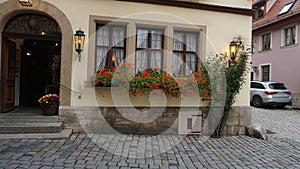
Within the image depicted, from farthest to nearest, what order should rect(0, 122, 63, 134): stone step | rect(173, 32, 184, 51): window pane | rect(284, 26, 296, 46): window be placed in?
rect(284, 26, 296, 46): window
rect(173, 32, 184, 51): window pane
rect(0, 122, 63, 134): stone step

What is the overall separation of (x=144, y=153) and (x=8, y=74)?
4350 millimetres

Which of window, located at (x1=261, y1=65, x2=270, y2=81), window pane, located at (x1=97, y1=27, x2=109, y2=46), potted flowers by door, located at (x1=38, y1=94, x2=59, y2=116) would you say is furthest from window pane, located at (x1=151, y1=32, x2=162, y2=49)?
window, located at (x1=261, y1=65, x2=270, y2=81)

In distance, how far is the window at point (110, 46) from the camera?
5.73 metres

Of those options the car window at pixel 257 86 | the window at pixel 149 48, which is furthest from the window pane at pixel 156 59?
the car window at pixel 257 86

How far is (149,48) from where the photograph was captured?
19.7ft

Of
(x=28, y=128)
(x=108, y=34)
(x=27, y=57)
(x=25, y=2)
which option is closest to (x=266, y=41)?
(x=108, y=34)

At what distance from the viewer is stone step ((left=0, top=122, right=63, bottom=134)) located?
15.9 ft

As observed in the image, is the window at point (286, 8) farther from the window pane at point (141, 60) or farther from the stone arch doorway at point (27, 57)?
the stone arch doorway at point (27, 57)

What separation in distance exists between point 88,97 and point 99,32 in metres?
1.73

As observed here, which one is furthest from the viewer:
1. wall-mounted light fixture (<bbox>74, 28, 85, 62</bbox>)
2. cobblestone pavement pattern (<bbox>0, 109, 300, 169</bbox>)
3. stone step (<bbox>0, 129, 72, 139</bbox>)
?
wall-mounted light fixture (<bbox>74, 28, 85, 62</bbox>)

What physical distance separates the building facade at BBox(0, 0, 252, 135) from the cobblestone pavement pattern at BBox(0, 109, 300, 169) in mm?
1011

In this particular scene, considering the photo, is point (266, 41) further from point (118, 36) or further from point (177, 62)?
point (118, 36)

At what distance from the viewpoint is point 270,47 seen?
15172 millimetres

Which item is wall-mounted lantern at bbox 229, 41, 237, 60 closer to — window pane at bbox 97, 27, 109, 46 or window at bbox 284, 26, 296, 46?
window pane at bbox 97, 27, 109, 46
